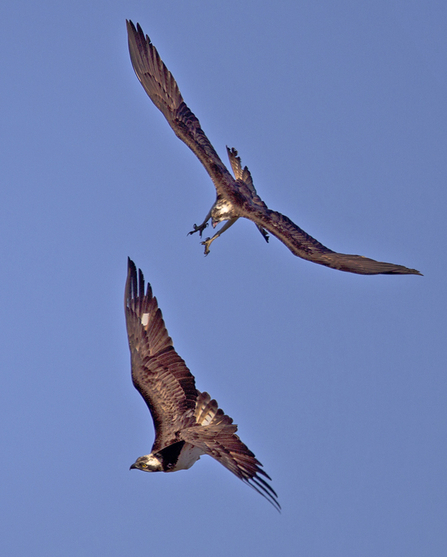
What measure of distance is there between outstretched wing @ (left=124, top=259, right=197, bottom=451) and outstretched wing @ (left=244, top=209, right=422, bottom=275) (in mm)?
3189

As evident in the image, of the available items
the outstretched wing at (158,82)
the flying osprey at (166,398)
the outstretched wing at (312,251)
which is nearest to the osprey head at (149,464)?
the flying osprey at (166,398)

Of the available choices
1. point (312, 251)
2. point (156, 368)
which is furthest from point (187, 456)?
point (312, 251)

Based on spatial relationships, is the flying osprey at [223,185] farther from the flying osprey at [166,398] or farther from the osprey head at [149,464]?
the osprey head at [149,464]

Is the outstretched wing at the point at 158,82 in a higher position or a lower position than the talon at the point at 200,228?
higher

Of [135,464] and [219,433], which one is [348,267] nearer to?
[219,433]

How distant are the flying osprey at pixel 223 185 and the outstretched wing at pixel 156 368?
200 centimetres

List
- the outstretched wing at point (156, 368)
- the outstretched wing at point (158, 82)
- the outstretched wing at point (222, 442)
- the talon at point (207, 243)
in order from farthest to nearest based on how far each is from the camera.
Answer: the outstretched wing at point (158, 82) → the talon at point (207, 243) → the outstretched wing at point (156, 368) → the outstretched wing at point (222, 442)

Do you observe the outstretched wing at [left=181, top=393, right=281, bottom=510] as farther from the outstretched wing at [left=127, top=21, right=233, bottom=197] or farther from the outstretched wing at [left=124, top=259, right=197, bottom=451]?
the outstretched wing at [left=127, top=21, right=233, bottom=197]

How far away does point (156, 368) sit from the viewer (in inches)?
1129

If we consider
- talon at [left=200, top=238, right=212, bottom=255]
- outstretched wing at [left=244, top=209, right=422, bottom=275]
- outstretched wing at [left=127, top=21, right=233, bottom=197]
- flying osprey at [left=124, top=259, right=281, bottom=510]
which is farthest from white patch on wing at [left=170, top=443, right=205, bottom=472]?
outstretched wing at [left=127, top=21, right=233, bottom=197]

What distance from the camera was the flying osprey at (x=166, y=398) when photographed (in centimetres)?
2550

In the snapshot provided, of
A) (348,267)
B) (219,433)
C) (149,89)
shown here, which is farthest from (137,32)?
(219,433)

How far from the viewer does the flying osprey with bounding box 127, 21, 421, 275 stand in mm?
26250

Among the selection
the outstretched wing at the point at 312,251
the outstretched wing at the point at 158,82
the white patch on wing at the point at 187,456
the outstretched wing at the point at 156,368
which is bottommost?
the white patch on wing at the point at 187,456
